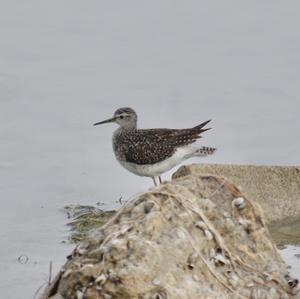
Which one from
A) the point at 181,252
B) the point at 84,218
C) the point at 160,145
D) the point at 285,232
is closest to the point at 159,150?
the point at 160,145

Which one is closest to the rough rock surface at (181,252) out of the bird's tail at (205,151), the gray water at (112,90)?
the gray water at (112,90)

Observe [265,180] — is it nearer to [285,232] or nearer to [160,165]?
[285,232]

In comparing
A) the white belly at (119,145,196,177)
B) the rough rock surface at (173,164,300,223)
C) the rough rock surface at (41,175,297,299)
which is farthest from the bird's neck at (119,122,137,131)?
the rough rock surface at (41,175,297,299)

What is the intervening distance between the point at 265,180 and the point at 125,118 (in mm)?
2240

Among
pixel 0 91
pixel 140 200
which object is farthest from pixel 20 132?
pixel 140 200

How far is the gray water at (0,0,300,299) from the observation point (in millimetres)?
9273

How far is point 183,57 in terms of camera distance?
12602 millimetres

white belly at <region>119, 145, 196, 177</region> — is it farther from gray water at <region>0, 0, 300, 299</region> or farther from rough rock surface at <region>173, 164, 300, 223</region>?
rough rock surface at <region>173, 164, 300, 223</region>

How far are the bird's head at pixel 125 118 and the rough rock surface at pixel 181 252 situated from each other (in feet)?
12.6

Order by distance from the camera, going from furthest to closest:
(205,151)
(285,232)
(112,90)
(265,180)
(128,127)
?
(112,90) → (128,127) → (205,151) → (265,180) → (285,232)

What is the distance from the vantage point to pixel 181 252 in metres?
6.02

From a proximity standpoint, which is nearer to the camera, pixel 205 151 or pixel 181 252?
pixel 181 252

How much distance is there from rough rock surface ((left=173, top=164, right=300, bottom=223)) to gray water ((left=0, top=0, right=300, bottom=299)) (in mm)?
1034

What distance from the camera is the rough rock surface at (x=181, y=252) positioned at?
19.1 feet
